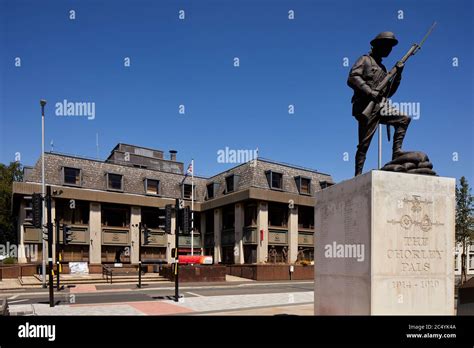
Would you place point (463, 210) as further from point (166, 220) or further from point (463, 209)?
point (166, 220)

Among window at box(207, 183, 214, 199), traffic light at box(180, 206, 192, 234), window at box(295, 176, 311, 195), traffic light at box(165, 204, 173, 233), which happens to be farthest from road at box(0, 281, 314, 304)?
window at box(207, 183, 214, 199)

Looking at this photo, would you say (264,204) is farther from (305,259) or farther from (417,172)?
(417,172)

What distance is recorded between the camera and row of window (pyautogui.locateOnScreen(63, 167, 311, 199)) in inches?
1747

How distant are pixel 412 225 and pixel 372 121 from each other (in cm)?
267

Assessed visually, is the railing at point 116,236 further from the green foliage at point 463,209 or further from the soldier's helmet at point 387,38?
the soldier's helmet at point 387,38

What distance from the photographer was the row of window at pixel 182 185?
4438 centimetres

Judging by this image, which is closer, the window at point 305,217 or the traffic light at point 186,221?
the traffic light at point 186,221

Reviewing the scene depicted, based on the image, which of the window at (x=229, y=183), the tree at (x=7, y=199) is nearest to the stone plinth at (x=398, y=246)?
the window at (x=229, y=183)

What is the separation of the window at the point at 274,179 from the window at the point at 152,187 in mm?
13642

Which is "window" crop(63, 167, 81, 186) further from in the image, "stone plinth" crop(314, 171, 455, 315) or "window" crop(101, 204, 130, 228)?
"stone plinth" crop(314, 171, 455, 315)

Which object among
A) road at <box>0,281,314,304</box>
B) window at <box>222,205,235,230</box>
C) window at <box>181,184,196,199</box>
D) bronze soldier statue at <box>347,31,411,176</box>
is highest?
bronze soldier statue at <box>347,31,411,176</box>
